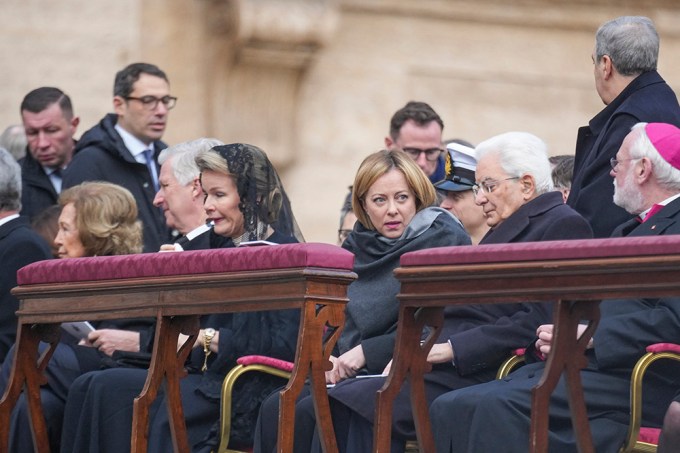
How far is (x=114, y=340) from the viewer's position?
299 inches

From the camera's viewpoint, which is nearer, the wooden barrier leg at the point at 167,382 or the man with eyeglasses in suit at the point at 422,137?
the wooden barrier leg at the point at 167,382

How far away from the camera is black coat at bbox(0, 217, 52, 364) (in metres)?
7.76

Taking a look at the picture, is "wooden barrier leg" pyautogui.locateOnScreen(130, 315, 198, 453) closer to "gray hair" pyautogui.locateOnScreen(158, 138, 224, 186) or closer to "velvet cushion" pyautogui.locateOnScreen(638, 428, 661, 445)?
"gray hair" pyautogui.locateOnScreen(158, 138, 224, 186)

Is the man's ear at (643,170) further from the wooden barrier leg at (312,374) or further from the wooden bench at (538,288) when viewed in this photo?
the wooden barrier leg at (312,374)

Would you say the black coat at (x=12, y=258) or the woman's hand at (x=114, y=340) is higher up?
the black coat at (x=12, y=258)

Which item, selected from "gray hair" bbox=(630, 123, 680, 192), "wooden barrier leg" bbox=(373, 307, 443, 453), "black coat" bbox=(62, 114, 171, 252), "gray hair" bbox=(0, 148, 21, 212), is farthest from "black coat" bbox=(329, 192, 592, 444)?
"black coat" bbox=(62, 114, 171, 252)

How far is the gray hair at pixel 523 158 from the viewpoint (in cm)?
697

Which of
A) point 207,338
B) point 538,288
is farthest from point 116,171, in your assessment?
point 538,288

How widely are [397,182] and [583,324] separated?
1.24 metres

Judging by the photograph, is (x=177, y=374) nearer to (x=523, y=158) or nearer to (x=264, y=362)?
(x=264, y=362)

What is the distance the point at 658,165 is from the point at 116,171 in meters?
3.38

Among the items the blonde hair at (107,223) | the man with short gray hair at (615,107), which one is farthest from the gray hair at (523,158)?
the blonde hair at (107,223)

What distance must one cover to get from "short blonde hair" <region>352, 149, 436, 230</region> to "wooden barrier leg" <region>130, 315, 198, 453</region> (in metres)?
1.07

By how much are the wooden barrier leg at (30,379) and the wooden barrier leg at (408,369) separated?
1.62 m
